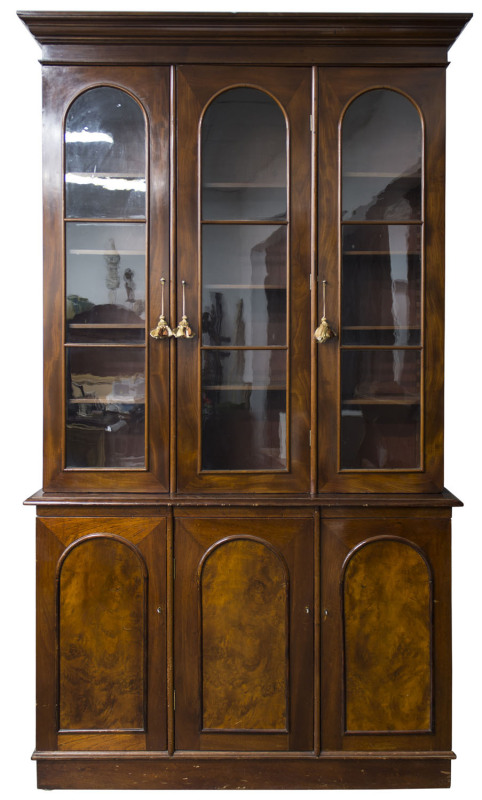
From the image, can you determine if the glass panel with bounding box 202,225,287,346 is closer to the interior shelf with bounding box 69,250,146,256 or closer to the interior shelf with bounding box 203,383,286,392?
the interior shelf with bounding box 203,383,286,392

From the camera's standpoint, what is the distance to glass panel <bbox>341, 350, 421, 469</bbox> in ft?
9.50

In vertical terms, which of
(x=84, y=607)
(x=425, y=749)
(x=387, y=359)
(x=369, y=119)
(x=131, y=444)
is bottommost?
(x=425, y=749)

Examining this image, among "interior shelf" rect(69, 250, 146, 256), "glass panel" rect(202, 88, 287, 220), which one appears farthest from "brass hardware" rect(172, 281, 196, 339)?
"glass panel" rect(202, 88, 287, 220)

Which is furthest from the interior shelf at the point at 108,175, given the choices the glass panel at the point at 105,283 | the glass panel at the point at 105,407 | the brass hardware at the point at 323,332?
the brass hardware at the point at 323,332

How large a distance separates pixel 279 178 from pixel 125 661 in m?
2.18

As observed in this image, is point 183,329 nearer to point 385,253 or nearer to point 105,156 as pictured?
point 105,156

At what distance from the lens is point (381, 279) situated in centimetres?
290

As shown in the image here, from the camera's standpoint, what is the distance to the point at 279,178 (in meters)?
2.86

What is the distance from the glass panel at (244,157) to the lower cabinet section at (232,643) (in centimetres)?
133

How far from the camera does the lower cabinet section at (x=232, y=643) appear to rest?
2.84 m

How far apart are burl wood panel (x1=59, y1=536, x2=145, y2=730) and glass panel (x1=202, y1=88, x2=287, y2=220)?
154 cm

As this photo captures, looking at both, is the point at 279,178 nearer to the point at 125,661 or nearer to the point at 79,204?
the point at 79,204

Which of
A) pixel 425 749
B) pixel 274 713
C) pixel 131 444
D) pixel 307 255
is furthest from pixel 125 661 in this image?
pixel 307 255

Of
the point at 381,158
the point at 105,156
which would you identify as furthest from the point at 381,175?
the point at 105,156
